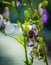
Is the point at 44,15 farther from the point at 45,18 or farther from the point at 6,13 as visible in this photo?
the point at 6,13

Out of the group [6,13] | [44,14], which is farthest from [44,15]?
[6,13]

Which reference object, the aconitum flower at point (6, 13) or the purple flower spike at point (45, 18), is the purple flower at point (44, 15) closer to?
the purple flower spike at point (45, 18)

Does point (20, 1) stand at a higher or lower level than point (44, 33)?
higher

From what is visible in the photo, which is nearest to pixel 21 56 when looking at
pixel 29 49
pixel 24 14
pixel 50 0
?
pixel 29 49

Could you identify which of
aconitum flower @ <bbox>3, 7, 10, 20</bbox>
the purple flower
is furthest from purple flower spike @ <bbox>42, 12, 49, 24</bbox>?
aconitum flower @ <bbox>3, 7, 10, 20</bbox>

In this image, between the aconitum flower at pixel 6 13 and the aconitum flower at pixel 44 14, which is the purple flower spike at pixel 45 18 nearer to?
the aconitum flower at pixel 44 14

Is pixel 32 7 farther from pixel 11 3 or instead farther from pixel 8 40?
pixel 8 40

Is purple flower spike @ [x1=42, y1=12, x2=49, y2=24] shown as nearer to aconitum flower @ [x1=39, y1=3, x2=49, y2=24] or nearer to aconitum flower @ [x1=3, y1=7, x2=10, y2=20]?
aconitum flower @ [x1=39, y1=3, x2=49, y2=24]

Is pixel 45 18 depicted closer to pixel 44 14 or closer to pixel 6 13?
pixel 44 14

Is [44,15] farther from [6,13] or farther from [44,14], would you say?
[6,13]

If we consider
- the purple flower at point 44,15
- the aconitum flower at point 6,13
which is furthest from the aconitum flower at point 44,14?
the aconitum flower at point 6,13

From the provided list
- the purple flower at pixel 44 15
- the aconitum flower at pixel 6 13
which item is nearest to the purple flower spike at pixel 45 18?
the purple flower at pixel 44 15
